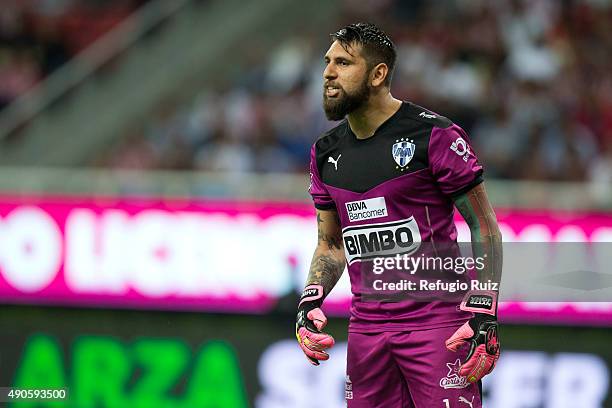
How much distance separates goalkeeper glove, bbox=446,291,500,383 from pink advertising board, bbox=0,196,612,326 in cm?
361

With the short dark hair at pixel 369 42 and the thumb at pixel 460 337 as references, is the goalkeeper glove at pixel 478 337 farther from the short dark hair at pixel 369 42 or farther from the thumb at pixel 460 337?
the short dark hair at pixel 369 42

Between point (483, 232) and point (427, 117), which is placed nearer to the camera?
point (483, 232)

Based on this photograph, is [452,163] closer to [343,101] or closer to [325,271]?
[343,101]

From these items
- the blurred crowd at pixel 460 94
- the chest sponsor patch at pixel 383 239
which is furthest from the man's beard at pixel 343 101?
the blurred crowd at pixel 460 94

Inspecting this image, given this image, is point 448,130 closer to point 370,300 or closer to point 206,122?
point 370,300

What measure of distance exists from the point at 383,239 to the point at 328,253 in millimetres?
407

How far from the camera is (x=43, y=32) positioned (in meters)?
→ 13.7

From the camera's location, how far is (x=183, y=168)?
11.6 metres

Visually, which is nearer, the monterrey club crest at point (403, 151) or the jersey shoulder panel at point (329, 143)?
the monterrey club crest at point (403, 151)

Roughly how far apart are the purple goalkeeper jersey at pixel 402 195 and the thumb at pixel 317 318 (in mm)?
148

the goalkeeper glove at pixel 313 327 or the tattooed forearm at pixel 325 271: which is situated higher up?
the tattooed forearm at pixel 325 271

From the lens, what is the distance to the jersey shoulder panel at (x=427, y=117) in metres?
4.92

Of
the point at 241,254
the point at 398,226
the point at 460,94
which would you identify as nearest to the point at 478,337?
Result: the point at 398,226

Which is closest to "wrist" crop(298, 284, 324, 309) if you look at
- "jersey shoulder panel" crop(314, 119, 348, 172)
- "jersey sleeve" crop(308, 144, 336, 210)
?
"jersey sleeve" crop(308, 144, 336, 210)
